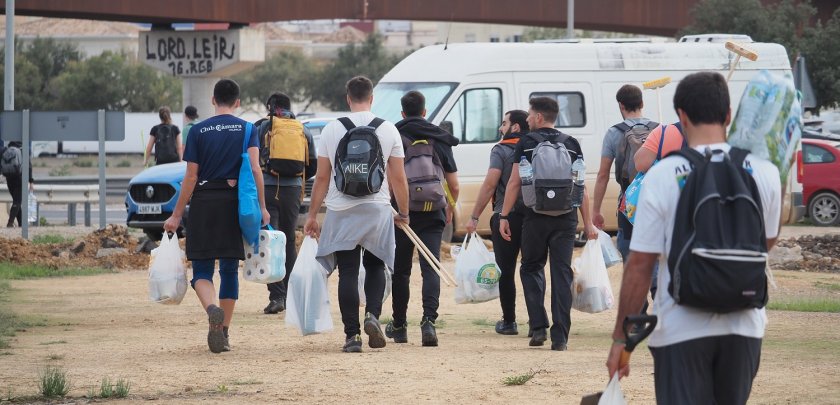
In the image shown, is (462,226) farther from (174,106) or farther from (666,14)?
(174,106)

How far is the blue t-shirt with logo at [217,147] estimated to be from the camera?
10094 millimetres

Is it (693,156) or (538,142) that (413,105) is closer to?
(538,142)

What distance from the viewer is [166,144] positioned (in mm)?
21688

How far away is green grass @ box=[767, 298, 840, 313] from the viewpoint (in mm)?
13375

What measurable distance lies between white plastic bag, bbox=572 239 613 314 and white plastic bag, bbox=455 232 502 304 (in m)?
0.69

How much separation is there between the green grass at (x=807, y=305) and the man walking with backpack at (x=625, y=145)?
333cm

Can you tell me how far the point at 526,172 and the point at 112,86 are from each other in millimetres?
76286

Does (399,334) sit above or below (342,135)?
below

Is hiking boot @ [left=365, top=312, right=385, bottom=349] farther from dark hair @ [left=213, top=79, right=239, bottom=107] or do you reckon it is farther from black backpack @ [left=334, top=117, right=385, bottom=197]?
dark hair @ [left=213, top=79, right=239, bottom=107]

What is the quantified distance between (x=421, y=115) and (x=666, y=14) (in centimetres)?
2870

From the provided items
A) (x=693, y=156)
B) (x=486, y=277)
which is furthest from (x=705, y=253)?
(x=486, y=277)

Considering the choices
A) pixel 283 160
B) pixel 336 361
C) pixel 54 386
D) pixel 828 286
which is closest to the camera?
pixel 54 386

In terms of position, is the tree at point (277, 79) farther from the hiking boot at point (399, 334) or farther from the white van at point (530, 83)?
the hiking boot at point (399, 334)

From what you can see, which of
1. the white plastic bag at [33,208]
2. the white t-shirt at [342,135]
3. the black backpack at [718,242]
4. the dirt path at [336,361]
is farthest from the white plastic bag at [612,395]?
the white plastic bag at [33,208]
